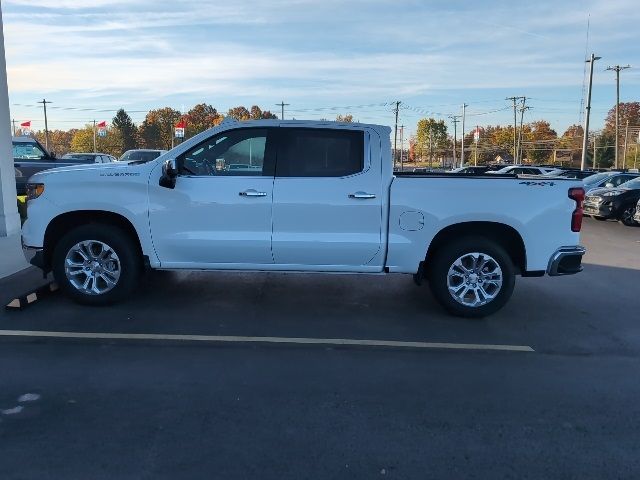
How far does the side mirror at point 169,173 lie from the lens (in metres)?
5.79

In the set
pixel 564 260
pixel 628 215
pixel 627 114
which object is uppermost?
pixel 627 114

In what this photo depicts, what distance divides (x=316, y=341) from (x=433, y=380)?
126 centimetres

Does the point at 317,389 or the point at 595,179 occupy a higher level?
the point at 595,179

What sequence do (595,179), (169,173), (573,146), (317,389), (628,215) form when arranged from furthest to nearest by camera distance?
(573,146)
(595,179)
(628,215)
(169,173)
(317,389)

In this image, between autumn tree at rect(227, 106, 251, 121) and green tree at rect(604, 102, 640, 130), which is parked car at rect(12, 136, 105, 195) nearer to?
autumn tree at rect(227, 106, 251, 121)

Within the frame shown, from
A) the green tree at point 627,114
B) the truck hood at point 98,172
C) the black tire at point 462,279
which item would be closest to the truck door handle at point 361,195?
the black tire at point 462,279

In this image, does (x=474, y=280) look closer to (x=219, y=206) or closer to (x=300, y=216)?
(x=300, y=216)

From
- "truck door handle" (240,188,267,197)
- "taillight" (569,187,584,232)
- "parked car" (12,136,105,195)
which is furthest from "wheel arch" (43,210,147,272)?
"parked car" (12,136,105,195)

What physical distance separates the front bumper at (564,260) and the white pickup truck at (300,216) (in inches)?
0.5

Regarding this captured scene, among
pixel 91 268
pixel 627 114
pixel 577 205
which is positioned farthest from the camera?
pixel 627 114

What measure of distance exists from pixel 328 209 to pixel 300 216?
0.30 metres

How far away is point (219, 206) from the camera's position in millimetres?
5906

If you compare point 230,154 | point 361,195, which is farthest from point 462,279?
point 230,154

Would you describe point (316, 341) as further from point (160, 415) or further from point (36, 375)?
point (36, 375)
